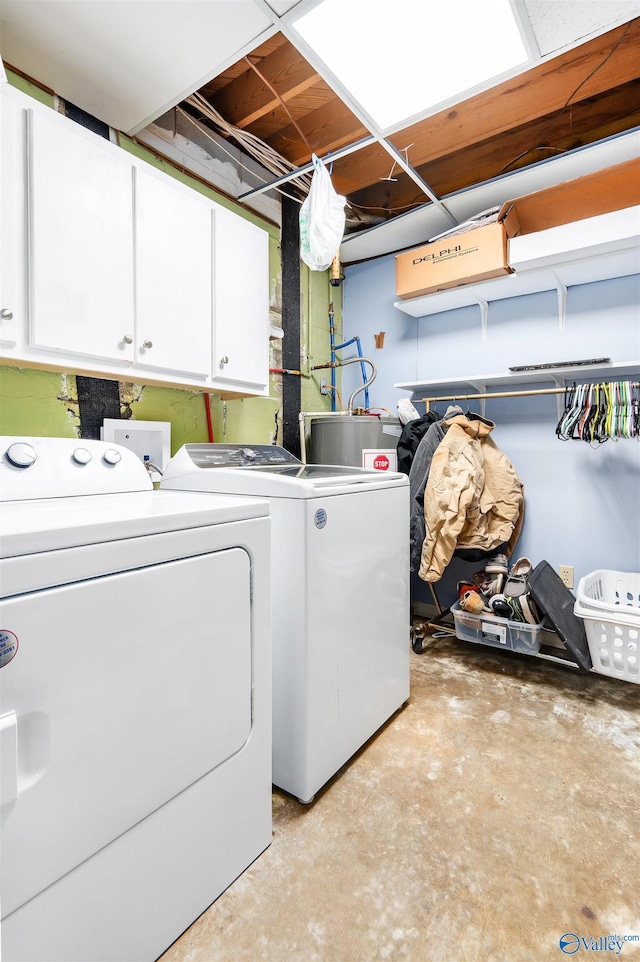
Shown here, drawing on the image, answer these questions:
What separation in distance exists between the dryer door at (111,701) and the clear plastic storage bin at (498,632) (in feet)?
5.15

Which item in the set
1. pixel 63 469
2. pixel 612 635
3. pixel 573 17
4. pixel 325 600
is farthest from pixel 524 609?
pixel 573 17

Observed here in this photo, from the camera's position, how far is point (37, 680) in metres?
0.74

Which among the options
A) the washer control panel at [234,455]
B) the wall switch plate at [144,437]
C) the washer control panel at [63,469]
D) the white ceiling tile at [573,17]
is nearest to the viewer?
the washer control panel at [63,469]

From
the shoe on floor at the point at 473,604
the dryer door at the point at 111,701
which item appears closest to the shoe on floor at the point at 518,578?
the shoe on floor at the point at 473,604

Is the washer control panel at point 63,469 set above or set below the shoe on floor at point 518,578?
above

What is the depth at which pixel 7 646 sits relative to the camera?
2.30ft

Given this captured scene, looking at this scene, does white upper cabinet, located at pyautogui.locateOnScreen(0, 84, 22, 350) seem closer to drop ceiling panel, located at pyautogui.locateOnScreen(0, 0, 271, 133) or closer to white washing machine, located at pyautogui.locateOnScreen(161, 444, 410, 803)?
drop ceiling panel, located at pyautogui.locateOnScreen(0, 0, 271, 133)

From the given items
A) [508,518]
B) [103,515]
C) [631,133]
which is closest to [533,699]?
[508,518]

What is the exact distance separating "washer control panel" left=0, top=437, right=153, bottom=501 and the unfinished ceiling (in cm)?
132

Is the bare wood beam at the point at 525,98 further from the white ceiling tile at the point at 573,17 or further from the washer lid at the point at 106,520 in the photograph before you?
the washer lid at the point at 106,520

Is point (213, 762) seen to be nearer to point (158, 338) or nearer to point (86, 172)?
point (158, 338)

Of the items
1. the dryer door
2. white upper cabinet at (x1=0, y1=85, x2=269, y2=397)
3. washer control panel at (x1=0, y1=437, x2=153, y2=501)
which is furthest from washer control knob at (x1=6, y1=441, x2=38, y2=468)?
the dryer door

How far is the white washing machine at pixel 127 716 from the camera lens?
2.40 feet

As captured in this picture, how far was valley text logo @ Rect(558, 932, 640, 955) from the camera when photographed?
0.99m
